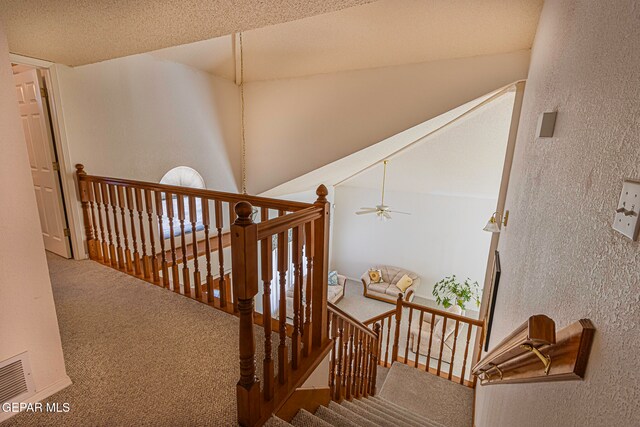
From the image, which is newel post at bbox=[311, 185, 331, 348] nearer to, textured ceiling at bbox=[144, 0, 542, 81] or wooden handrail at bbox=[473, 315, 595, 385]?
wooden handrail at bbox=[473, 315, 595, 385]

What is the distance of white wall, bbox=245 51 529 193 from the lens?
2762 mm

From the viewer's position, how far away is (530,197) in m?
1.56

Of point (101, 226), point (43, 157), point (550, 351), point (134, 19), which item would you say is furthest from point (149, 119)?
point (550, 351)

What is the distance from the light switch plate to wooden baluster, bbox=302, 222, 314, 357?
1188mm

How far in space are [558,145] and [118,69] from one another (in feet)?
12.6

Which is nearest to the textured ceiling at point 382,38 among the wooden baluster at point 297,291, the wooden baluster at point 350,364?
the wooden baluster at point 297,291

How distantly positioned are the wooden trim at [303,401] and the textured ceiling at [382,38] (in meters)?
2.77

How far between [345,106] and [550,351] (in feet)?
10.2

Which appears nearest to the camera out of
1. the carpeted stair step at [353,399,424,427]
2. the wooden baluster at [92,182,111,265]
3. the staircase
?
the carpeted stair step at [353,399,424,427]

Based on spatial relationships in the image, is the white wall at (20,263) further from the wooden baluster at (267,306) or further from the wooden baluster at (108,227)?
the wooden baluster at (108,227)

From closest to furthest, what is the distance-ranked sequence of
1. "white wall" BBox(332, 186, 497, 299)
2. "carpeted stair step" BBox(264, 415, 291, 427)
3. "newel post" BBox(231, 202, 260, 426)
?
1. "newel post" BBox(231, 202, 260, 426)
2. "carpeted stair step" BBox(264, 415, 291, 427)
3. "white wall" BBox(332, 186, 497, 299)

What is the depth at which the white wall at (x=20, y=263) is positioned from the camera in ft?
4.03

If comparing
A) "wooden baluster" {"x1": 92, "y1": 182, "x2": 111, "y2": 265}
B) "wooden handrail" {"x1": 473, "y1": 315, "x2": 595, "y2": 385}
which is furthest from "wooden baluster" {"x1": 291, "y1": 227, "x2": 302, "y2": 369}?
"wooden baluster" {"x1": 92, "y1": 182, "x2": 111, "y2": 265}

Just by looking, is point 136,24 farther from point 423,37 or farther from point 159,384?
point 423,37
